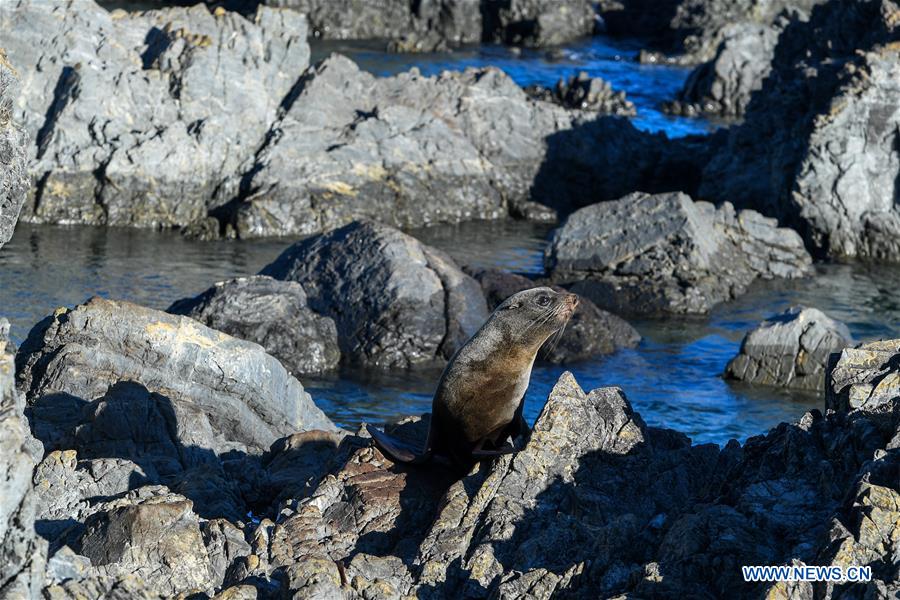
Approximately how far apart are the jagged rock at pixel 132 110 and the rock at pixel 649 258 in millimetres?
7461

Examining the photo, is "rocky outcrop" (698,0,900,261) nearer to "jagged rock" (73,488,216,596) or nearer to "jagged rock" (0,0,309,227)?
"jagged rock" (0,0,309,227)

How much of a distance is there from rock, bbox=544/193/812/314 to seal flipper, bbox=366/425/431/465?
13.4m

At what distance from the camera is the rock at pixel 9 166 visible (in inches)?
304

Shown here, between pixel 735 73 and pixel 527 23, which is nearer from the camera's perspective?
pixel 735 73

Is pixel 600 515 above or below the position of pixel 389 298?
above

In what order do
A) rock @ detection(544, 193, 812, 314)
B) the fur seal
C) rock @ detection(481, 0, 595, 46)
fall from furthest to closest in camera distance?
rock @ detection(481, 0, 595, 46), rock @ detection(544, 193, 812, 314), the fur seal

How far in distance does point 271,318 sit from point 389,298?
183 centimetres

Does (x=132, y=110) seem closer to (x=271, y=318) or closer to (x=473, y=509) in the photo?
(x=271, y=318)

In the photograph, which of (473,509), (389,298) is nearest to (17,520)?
(473,509)

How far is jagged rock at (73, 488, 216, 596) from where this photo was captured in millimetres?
7875

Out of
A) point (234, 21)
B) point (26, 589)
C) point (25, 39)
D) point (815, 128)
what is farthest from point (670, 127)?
point (26, 589)

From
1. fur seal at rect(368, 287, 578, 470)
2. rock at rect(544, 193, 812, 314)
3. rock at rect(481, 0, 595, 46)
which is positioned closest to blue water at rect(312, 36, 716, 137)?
rock at rect(481, 0, 595, 46)

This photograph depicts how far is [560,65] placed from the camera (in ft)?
152

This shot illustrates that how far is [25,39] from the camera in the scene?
2738 cm
